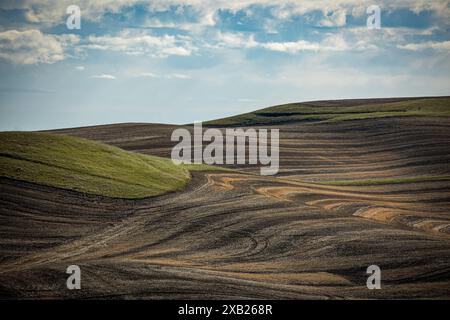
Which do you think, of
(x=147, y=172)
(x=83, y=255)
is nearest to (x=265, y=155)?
(x=147, y=172)

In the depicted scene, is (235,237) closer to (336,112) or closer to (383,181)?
(383,181)

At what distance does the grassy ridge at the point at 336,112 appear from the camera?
122 meters

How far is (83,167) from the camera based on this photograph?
55.5 m

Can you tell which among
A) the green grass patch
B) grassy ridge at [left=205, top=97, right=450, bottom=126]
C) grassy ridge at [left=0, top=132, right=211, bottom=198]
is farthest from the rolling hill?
grassy ridge at [left=205, top=97, right=450, bottom=126]

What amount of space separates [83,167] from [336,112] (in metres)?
92.9

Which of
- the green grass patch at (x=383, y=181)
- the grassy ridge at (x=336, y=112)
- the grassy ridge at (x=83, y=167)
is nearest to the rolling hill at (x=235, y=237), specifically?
the green grass patch at (x=383, y=181)

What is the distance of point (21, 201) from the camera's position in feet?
151

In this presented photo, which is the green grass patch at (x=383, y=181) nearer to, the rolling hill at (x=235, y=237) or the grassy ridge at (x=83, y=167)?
the rolling hill at (x=235, y=237)

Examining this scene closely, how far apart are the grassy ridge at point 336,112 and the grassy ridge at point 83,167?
68.2 m

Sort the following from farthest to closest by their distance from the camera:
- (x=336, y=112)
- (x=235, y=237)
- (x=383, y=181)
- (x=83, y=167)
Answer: (x=336, y=112), (x=383, y=181), (x=83, y=167), (x=235, y=237)

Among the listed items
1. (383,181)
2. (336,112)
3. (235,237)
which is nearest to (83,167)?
(235,237)

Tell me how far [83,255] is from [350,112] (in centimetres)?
10589

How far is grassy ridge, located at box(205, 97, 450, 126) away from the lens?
12218cm
